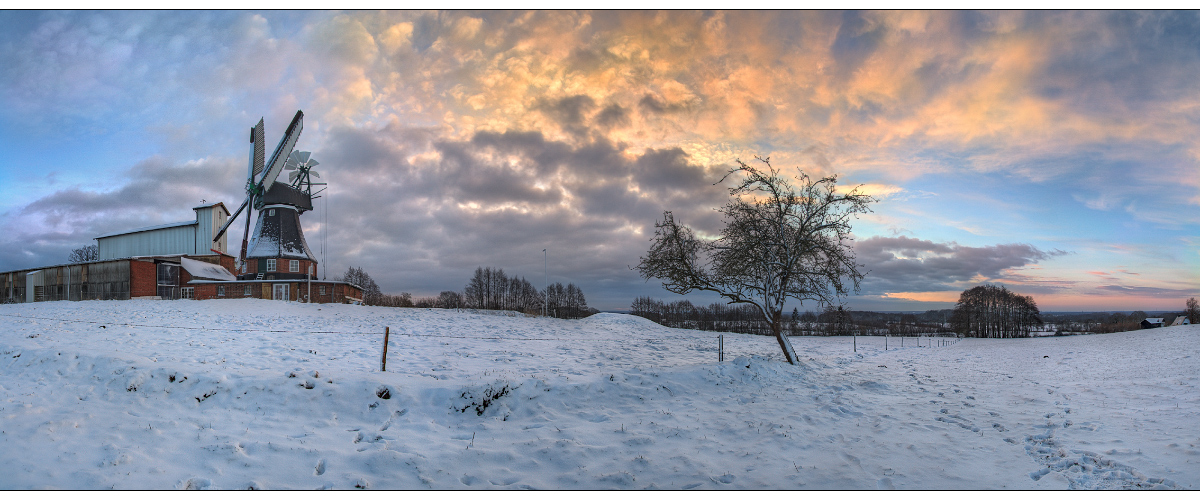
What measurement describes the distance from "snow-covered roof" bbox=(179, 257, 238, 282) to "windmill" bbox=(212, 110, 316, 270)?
123 inches

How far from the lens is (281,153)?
44.2 metres

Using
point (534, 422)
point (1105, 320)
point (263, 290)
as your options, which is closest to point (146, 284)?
point (263, 290)

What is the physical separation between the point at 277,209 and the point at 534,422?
1789 inches

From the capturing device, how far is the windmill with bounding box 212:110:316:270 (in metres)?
43.4

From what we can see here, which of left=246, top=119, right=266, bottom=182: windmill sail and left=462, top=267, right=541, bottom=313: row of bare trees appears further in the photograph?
left=462, top=267, right=541, bottom=313: row of bare trees

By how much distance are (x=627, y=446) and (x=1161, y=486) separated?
277 inches

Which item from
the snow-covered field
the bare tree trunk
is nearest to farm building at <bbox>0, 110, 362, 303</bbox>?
the snow-covered field

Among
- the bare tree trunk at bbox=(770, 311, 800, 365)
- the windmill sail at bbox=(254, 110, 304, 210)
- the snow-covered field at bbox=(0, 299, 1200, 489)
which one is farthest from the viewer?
the windmill sail at bbox=(254, 110, 304, 210)

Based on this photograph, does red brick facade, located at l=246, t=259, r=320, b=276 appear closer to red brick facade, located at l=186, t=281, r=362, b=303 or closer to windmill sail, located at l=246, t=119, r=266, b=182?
red brick facade, located at l=186, t=281, r=362, b=303

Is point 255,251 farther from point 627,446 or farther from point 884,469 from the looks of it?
point 884,469

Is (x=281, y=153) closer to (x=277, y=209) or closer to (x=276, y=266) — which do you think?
(x=277, y=209)

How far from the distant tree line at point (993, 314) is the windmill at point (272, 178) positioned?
80940 mm

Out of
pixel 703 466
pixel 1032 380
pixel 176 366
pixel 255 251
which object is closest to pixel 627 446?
pixel 703 466

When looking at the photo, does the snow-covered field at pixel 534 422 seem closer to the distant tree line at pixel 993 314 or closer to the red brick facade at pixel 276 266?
the red brick facade at pixel 276 266
